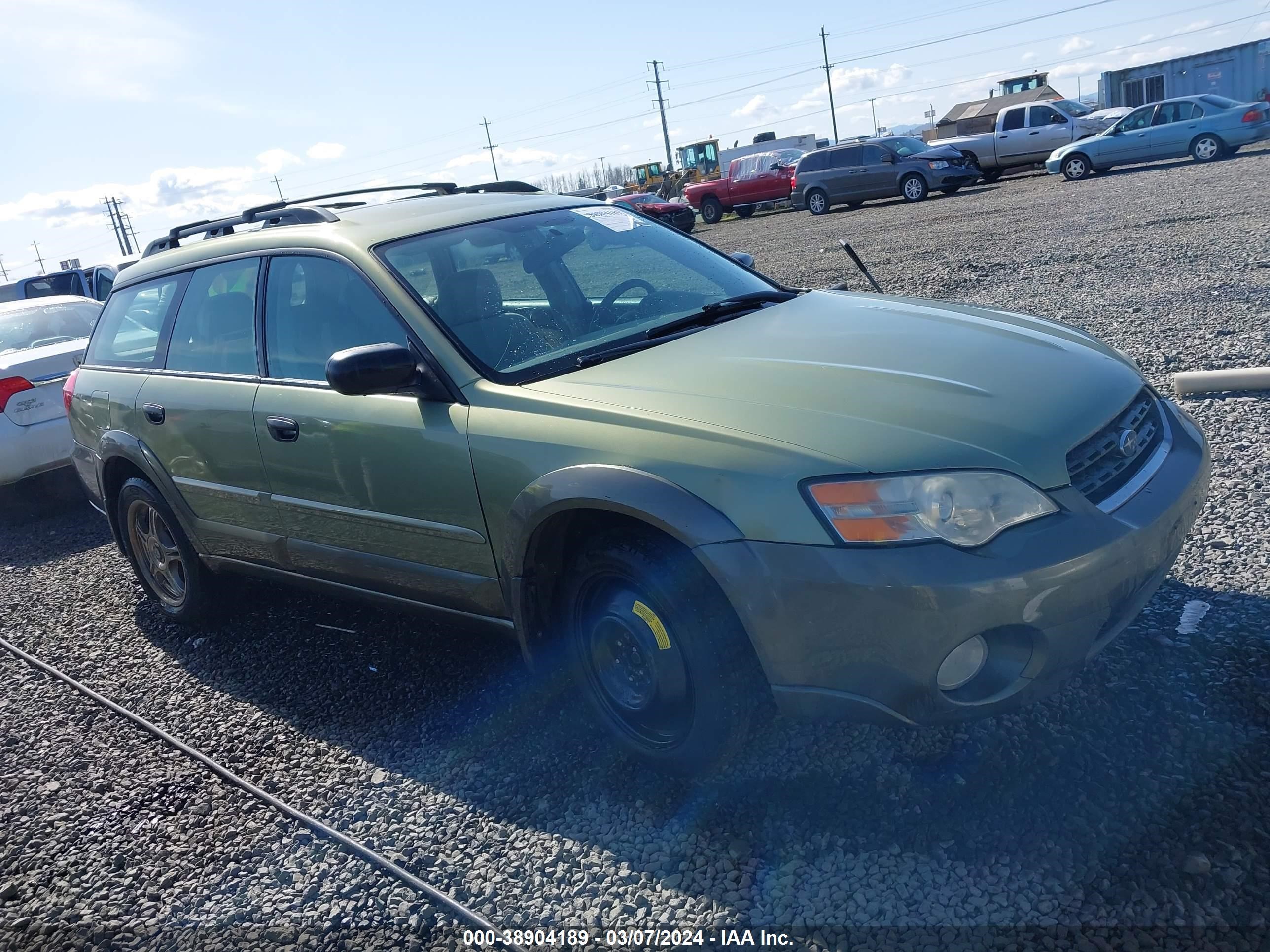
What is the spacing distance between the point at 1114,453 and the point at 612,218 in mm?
2266

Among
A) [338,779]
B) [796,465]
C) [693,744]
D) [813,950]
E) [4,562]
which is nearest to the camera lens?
[813,950]

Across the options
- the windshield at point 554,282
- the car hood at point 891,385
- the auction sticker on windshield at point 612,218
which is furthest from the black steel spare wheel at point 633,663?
the auction sticker on windshield at point 612,218

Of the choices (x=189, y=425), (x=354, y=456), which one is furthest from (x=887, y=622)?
(x=189, y=425)

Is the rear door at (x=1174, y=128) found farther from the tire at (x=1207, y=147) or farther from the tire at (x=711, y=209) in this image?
the tire at (x=711, y=209)

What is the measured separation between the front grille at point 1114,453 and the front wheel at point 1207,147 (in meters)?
22.7

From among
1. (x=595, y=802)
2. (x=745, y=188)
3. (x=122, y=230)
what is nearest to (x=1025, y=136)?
(x=745, y=188)

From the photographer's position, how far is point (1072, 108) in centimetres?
2741

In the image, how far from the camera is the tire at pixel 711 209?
3123cm

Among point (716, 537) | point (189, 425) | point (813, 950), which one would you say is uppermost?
point (189, 425)

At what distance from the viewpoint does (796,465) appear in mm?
2455

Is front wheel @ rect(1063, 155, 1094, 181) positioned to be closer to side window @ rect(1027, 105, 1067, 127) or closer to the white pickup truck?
the white pickup truck

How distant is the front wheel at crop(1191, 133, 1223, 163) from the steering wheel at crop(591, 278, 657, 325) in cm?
2275

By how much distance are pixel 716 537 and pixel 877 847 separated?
0.90 metres

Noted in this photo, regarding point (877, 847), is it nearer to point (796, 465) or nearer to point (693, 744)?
point (693, 744)
